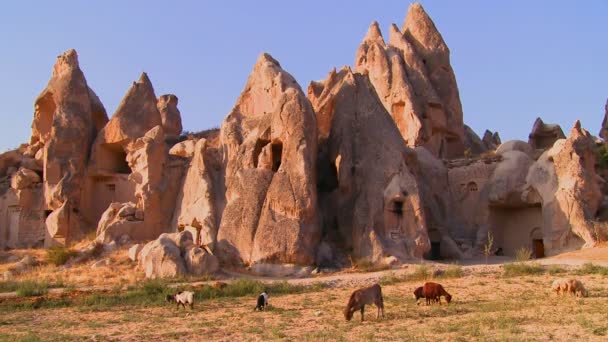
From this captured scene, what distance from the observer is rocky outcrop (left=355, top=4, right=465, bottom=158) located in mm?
34875

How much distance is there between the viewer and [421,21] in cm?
3825

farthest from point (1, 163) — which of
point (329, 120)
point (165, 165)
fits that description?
point (329, 120)

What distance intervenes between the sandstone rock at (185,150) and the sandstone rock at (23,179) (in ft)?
19.2

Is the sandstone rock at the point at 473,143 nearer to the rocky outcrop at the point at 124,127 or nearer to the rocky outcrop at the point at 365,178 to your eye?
the rocky outcrop at the point at 365,178

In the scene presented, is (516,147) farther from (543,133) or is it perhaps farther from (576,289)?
(576,289)

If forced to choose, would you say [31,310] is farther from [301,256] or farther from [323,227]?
[323,227]

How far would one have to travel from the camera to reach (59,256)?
80.9 feet

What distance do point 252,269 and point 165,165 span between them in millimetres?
7488

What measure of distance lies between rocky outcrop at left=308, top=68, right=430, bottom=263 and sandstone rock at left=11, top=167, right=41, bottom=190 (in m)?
12.3

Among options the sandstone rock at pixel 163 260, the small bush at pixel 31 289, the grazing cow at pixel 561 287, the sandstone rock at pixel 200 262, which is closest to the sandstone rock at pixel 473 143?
the sandstone rock at pixel 200 262

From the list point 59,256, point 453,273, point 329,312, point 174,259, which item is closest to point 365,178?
point 453,273

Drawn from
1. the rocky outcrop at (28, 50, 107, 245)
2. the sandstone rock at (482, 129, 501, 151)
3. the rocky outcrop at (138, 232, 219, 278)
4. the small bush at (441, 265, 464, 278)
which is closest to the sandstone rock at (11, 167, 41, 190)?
the rocky outcrop at (28, 50, 107, 245)

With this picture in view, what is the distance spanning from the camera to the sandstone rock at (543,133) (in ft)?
124

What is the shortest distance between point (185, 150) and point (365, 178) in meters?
8.16
